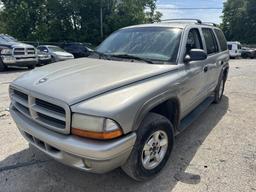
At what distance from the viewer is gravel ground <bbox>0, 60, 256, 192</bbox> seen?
2.97 meters

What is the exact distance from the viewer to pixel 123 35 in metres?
4.36

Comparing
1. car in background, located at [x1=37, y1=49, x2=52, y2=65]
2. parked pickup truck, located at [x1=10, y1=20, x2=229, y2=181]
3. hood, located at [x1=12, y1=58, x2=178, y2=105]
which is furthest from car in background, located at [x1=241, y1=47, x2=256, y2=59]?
hood, located at [x1=12, y1=58, x2=178, y2=105]

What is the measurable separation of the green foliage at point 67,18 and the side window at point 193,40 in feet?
96.1

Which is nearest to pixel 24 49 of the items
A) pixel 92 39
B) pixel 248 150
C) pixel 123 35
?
pixel 123 35

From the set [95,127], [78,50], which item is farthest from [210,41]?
[78,50]

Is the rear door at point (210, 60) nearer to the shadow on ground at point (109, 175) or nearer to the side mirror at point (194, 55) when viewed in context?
the side mirror at point (194, 55)

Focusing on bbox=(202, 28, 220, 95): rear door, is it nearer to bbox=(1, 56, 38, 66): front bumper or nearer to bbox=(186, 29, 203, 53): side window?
bbox=(186, 29, 203, 53): side window

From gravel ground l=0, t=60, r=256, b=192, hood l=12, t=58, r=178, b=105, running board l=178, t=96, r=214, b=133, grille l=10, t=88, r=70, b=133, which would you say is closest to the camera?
grille l=10, t=88, r=70, b=133

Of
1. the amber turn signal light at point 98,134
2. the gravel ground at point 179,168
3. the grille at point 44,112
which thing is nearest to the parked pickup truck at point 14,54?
the gravel ground at point 179,168

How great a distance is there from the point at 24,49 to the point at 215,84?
10002 mm

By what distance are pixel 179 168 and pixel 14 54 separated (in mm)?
10862

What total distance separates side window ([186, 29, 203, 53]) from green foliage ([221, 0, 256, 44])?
46542 mm

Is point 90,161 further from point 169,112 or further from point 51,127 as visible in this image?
point 169,112

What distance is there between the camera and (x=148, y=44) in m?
3.82
